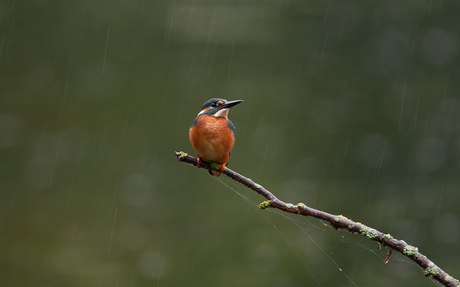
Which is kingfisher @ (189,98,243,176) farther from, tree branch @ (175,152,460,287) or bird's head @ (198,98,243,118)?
tree branch @ (175,152,460,287)

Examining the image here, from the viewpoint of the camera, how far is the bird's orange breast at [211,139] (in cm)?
186

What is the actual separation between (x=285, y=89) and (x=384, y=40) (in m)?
2.38

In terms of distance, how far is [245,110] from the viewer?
7.79 meters

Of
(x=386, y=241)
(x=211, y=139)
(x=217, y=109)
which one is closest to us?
(x=386, y=241)

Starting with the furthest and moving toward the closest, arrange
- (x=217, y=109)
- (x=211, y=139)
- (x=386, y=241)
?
1. (x=217, y=109)
2. (x=211, y=139)
3. (x=386, y=241)

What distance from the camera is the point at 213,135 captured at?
190 cm

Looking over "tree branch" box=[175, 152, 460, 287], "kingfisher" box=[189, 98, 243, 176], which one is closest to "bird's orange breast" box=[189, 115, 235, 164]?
"kingfisher" box=[189, 98, 243, 176]

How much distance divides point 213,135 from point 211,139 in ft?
0.14

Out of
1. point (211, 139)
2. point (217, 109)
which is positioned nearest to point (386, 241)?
point (211, 139)

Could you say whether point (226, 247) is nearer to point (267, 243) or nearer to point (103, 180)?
point (267, 243)

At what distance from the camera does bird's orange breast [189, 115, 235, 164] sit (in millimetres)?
1860

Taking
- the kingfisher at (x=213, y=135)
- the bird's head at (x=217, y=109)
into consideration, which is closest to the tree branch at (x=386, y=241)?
the kingfisher at (x=213, y=135)

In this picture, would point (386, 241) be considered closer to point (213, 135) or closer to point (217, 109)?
point (213, 135)

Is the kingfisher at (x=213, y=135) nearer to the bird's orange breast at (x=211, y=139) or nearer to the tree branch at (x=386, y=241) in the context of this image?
the bird's orange breast at (x=211, y=139)
